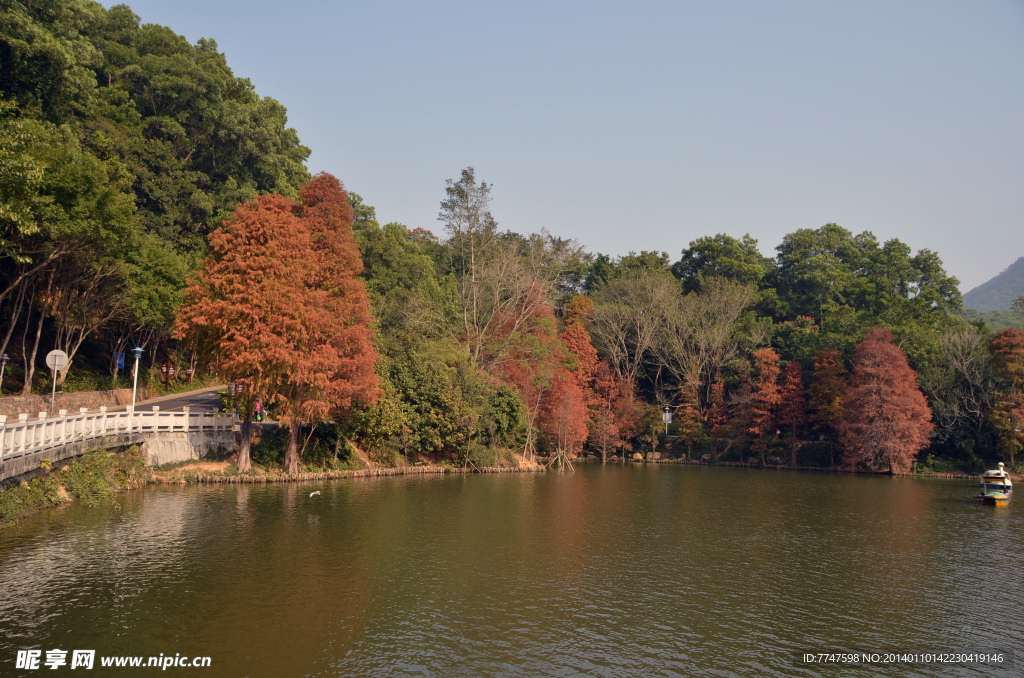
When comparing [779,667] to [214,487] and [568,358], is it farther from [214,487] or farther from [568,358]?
[568,358]

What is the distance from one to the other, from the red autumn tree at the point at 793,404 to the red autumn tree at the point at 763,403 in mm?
803

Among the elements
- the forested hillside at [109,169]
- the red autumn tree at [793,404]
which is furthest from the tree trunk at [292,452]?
the red autumn tree at [793,404]

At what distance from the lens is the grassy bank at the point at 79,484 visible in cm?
2423

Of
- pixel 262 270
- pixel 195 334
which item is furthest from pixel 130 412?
pixel 262 270

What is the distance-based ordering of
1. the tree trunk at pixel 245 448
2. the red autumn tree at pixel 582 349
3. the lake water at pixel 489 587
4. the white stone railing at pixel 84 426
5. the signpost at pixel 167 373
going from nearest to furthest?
the lake water at pixel 489 587
the white stone railing at pixel 84 426
the tree trunk at pixel 245 448
the signpost at pixel 167 373
the red autumn tree at pixel 582 349

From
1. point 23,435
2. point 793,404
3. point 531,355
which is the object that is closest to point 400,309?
point 531,355

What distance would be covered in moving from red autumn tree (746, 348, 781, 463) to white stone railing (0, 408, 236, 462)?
175 feet

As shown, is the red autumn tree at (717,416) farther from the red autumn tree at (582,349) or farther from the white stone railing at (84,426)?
the white stone railing at (84,426)

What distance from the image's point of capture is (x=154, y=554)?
856 inches

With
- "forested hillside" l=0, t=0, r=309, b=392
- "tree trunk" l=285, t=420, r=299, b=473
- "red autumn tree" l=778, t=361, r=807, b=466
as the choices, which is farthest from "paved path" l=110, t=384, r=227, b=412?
"red autumn tree" l=778, t=361, r=807, b=466

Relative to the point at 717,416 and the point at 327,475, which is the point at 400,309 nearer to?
the point at 327,475

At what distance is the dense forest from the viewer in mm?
37281

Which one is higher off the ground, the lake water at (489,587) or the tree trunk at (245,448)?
the tree trunk at (245,448)

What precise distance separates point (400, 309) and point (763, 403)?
1569 inches
